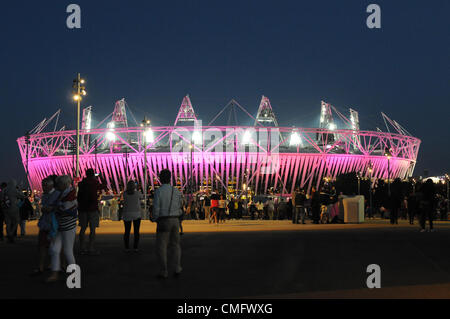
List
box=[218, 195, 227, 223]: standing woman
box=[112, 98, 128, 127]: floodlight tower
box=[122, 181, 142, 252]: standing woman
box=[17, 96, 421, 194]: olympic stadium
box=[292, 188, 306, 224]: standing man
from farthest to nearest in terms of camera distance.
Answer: box=[112, 98, 128, 127]: floodlight tower → box=[17, 96, 421, 194]: olympic stadium → box=[218, 195, 227, 223]: standing woman → box=[292, 188, 306, 224]: standing man → box=[122, 181, 142, 252]: standing woman

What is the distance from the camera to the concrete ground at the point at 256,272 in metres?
6.72

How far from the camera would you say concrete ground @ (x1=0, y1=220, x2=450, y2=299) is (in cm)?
672

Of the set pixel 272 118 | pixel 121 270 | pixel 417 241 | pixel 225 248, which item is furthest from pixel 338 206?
pixel 272 118

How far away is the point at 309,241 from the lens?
46.1 feet

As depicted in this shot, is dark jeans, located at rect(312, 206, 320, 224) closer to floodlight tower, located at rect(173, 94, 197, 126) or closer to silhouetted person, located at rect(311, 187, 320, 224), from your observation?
silhouetted person, located at rect(311, 187, 320, 224)

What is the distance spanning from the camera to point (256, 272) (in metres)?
8.48

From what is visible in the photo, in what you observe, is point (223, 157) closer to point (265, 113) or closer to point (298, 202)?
point (265, 113)

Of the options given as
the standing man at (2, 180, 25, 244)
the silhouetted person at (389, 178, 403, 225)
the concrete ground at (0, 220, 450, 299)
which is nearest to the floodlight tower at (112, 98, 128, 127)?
the silhouetted person at (389, 178, 403, 225)

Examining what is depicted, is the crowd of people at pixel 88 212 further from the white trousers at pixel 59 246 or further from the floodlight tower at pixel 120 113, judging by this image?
the floodlight tower at pixel 120 113

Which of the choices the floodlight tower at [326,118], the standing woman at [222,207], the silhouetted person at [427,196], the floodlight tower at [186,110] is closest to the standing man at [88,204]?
the silhouetted person at [427,196]

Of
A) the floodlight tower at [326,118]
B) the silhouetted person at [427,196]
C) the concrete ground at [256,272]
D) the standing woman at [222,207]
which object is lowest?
the standing woman at [222,207]

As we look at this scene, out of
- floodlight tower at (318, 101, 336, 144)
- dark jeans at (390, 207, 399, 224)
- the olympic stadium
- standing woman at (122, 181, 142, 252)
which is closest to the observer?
standing woman at (122, 181, 142, 252)

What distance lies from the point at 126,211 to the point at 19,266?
289 cm
